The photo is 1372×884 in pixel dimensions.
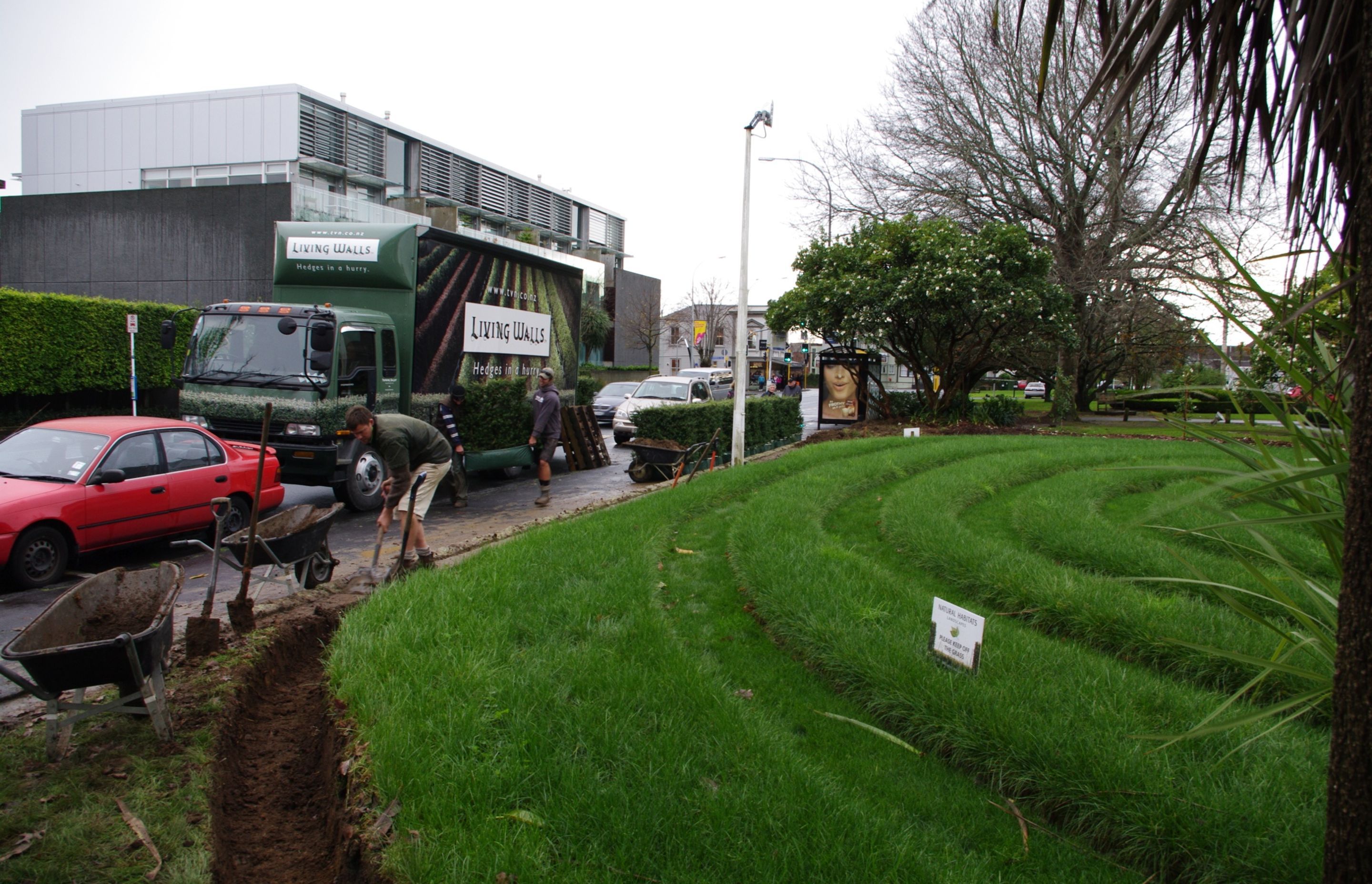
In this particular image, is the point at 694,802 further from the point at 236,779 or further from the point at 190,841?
the point at 236,779

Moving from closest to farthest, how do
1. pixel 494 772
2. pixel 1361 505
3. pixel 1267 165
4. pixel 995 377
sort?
pixel 1361 505 < pixel 1267 165 < pixel 494 772 < pixel 995 377

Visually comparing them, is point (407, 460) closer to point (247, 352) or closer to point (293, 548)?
point (293, 548)

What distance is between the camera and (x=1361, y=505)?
2.10 m

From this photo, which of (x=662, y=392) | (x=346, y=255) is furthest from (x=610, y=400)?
(x=346, y=255)

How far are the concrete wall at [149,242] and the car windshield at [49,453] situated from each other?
843 inches

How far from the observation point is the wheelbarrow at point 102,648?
394cm

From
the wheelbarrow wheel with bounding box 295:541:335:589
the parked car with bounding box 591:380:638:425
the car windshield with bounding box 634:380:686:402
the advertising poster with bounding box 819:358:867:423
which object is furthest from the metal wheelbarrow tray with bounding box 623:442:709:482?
the advertising poster with bounding box 819:358:867:423

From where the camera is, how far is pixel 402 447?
314 inches

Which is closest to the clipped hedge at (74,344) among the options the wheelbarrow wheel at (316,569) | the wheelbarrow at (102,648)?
the wheelbarrow wheel at (316,569)

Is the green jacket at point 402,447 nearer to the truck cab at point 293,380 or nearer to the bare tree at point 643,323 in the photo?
the truck cab at point 293,380

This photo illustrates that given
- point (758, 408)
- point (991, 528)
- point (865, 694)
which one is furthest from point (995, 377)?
point (865, 694)

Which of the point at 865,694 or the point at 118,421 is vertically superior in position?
the point at 118,421

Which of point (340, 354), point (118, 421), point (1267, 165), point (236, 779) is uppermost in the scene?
point (1267, 165)

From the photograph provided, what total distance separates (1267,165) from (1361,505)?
134 cm
